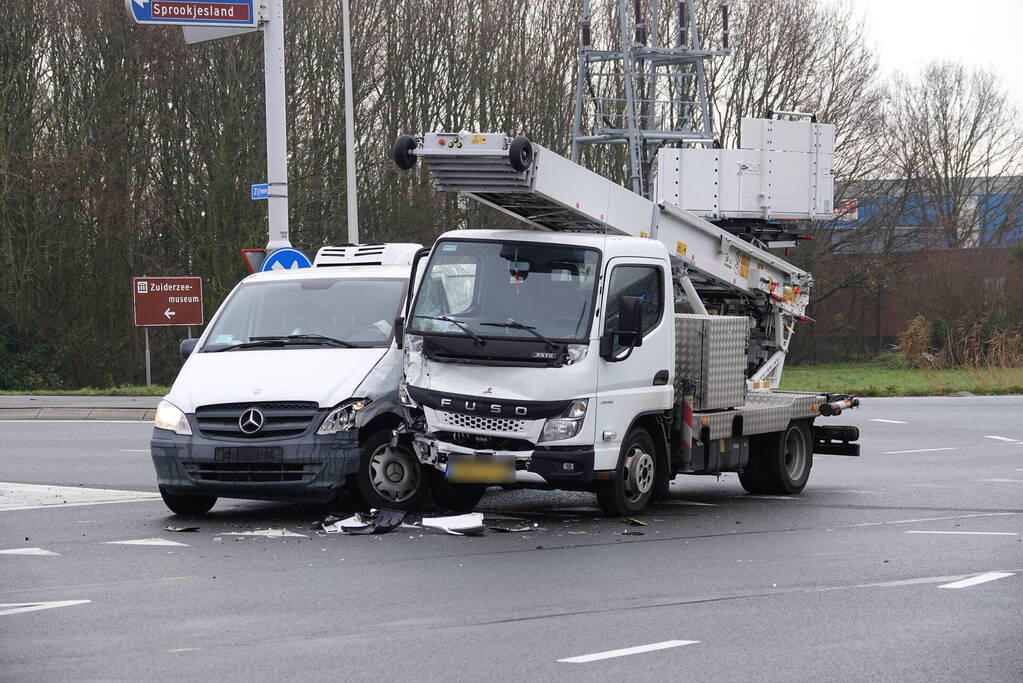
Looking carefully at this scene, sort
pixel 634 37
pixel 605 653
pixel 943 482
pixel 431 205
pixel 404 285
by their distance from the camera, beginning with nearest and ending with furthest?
pixel 605 653
pixel 404 285
pixel 943 482
pixel 431 205
pixel 634 37

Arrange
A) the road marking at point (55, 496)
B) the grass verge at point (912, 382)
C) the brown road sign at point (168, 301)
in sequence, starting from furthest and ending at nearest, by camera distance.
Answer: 1. the grass verge at point (912, 382)
2. the brown road sign at point (168, 301)
3. the road marking at point (55, 496)

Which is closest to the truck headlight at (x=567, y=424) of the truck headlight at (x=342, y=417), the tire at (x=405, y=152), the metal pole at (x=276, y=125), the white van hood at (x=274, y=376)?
the truck headlight at (x=342, y=417)

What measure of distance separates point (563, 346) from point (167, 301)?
61.7 ft

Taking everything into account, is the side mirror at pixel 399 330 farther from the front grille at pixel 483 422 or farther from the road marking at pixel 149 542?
the road marking at pixel 149 542

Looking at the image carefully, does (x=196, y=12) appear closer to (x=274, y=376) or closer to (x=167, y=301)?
(x=167, y=301)

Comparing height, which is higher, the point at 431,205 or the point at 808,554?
the point at 431,205

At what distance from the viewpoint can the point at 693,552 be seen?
10320 millimetres

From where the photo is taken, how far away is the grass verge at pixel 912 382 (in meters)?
31.4

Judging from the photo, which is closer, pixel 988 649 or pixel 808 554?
pixel 988 649

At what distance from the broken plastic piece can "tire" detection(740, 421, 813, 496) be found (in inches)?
135

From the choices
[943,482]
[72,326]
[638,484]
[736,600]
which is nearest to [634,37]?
[72,326]

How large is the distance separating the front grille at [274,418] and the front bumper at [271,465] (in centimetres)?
7

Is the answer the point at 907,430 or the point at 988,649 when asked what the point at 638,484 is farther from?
the point at 907,430

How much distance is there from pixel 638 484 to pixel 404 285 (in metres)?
2.63
